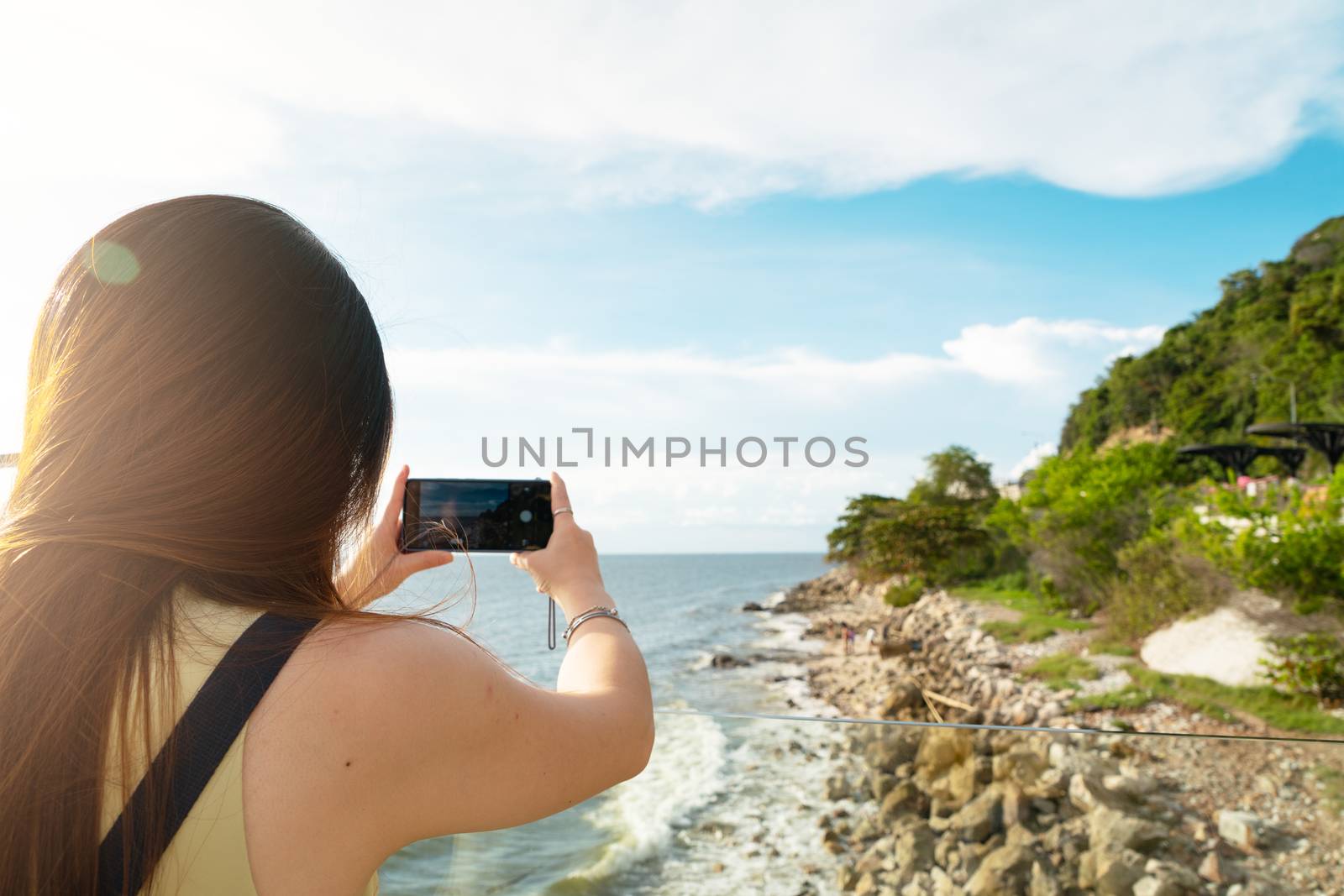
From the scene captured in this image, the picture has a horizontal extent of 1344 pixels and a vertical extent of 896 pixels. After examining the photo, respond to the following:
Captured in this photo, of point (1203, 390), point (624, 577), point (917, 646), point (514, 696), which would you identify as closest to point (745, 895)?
point (514, 696)

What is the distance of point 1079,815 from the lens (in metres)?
2.15

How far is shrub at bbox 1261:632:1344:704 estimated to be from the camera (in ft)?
33.0

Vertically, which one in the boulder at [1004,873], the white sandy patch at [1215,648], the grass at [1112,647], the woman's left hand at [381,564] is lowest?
the grass at [1112,647]

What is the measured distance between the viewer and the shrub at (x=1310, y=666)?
396 inches

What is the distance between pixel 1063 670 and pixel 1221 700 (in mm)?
4377

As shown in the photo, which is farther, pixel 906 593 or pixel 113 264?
pixel 906 593

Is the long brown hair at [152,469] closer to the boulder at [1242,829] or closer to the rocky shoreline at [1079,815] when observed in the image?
the rocky shoreline at [1079,815]

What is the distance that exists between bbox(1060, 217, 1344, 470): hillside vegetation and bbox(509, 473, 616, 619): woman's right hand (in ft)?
106

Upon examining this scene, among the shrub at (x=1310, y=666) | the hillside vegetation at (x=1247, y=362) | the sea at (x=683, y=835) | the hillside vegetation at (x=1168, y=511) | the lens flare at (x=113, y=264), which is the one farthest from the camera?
the hillside vegetation at (x=1247, y=362)

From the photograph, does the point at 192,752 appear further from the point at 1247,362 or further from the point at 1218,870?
the point at 1247,362

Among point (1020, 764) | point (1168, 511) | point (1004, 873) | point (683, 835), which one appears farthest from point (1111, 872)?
point (1168, 511)

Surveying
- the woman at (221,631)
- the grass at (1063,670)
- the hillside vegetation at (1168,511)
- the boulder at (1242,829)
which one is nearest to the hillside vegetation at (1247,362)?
the hillside vegetation at (1168,511)

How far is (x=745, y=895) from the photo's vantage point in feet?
6.70

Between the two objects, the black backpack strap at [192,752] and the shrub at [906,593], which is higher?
the black backpack strap at [192,752]
